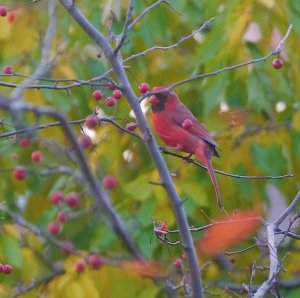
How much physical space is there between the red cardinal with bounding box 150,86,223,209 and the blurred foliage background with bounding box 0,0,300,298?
0.57 ft

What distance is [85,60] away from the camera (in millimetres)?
5039

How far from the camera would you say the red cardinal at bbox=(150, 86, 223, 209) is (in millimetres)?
4180

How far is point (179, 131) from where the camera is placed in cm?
426

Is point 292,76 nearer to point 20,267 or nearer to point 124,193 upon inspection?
point 124,193

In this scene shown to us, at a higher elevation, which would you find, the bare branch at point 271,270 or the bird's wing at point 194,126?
the bare branch at point 271,270

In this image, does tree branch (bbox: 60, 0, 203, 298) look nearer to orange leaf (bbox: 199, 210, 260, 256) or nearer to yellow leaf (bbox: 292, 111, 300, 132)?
orange leaf (bbox: 199, 210, 260, 256)

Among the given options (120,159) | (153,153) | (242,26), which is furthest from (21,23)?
(153,153)

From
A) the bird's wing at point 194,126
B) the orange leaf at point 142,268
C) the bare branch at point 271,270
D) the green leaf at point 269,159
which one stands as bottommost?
the green leaf at point 269,159

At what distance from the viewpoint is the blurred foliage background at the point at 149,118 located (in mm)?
4371

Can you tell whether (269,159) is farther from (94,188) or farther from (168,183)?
(94,188)

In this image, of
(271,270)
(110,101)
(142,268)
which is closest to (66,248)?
(142,268)

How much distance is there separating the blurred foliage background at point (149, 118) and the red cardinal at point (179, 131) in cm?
17

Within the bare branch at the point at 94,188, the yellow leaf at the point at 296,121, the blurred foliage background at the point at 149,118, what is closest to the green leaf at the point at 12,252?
the blurred foliage background at the point at 149,118

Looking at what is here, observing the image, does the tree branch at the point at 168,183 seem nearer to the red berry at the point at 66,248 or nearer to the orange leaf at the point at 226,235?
the orange leaf at the point at 226,235
